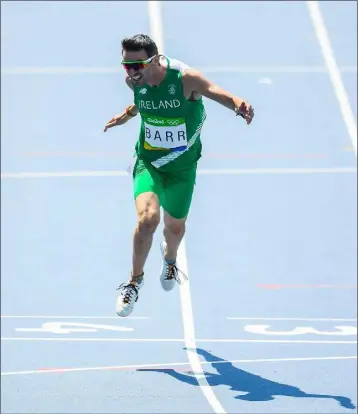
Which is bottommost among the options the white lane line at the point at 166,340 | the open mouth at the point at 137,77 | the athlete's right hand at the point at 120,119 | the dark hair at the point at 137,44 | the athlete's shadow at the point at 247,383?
the athlete's shadow at the point at 247,383

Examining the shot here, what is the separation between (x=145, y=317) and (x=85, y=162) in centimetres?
389

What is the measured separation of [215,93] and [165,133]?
861 mm

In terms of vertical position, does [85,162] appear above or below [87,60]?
below

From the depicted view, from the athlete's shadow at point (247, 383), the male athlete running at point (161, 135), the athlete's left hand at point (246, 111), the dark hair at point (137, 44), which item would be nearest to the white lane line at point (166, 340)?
the athlete's shadow at point (247, 383)

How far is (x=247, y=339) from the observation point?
14.6m

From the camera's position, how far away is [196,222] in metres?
17.0

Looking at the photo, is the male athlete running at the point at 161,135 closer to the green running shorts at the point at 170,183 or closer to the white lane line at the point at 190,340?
the green running shorts at the point at 170,183

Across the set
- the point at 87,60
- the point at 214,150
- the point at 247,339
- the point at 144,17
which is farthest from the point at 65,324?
the point at 144,17

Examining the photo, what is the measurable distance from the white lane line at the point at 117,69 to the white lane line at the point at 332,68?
0.19 metres

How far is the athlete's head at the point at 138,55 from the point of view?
9898mm

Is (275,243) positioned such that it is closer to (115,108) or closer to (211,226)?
(211,226)

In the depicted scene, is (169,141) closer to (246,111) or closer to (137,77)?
(137,77)

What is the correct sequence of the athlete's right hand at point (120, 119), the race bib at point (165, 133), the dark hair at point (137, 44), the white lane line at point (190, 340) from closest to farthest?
the dark hair at point (137, 44) < the race bib at point (165, 133) < the athlete's right hand at point (120, 119) < the white lane line at point (190, 340)

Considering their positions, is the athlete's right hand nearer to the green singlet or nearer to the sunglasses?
the green singlet
